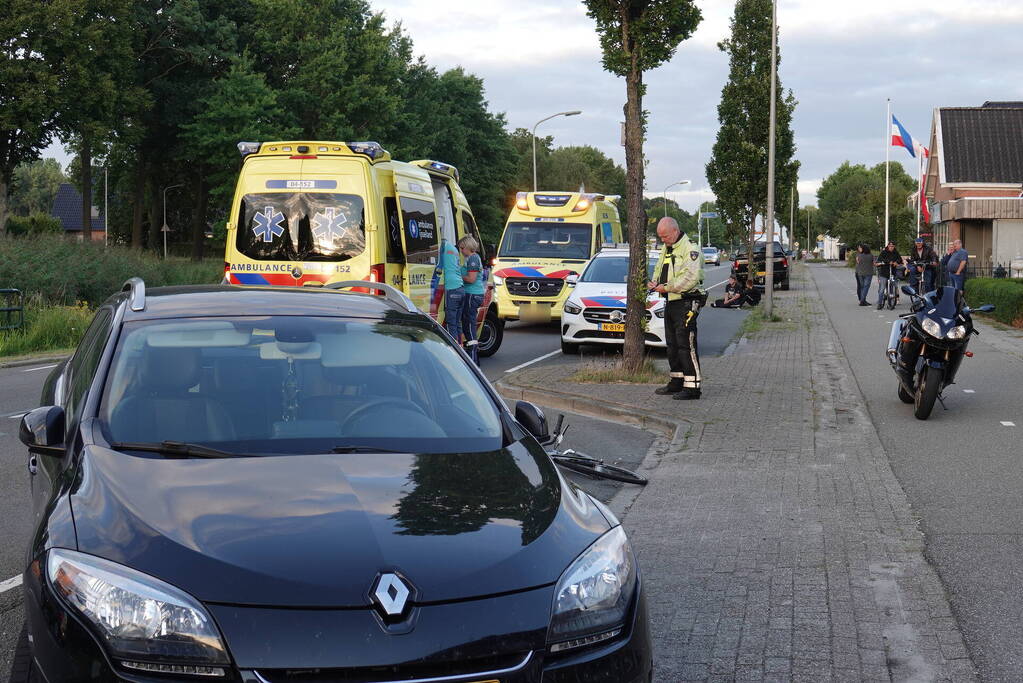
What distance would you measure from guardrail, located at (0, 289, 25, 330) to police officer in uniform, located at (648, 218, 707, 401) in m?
12.2

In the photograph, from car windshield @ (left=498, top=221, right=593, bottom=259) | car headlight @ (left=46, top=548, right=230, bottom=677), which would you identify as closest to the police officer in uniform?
car headlight @ (left=46, top=548, right=230, bottom=677)

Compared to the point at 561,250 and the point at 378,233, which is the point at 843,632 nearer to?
the point at 378,233

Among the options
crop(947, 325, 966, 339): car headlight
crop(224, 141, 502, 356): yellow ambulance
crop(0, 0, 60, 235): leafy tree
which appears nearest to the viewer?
crop(947, 325, 966, 339): car headlight

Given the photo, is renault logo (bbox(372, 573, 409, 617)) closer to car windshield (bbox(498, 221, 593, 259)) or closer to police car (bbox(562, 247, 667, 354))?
police car (bbox(562, 247, 667, 354))

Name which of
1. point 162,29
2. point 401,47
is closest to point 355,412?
point 162,29

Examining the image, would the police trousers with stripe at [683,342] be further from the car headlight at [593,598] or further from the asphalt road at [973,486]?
the car headlight at [593,598]

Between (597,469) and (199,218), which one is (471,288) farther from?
(199,218)

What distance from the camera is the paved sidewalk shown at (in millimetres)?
4508

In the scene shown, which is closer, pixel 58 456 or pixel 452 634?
pixel 452 634

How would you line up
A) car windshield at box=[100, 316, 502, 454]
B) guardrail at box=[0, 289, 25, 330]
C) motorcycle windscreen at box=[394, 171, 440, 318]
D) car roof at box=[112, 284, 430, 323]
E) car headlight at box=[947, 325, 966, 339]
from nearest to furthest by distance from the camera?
car windshield at box=[100, 316, 502, 454]
car roof at box=[112, 284, 430, 323]
car headlight at box=[947, 325, 966, 339]
motorcycle windscreen at box=[394, 171, 440, 318]
guardrail at box=[0, 289, 25, 330]

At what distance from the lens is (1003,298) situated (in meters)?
24.0

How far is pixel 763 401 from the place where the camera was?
479 inches

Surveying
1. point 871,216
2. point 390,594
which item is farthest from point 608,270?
point 871,216

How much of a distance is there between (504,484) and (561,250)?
1972cm
